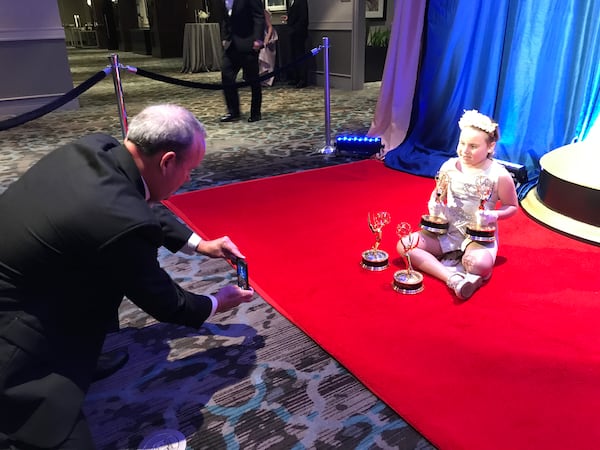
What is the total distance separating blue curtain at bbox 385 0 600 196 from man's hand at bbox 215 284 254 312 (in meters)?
2.69

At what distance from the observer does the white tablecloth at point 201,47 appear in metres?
12.2

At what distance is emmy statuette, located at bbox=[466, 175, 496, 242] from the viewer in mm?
2387

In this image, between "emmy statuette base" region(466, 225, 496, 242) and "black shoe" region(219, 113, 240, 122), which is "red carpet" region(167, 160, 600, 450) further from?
"black shoe" region(219, 113, 240, 122)

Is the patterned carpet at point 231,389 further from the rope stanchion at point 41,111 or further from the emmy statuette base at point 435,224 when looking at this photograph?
the rope stanchion at point 41,111

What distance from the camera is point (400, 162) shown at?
14.7ft

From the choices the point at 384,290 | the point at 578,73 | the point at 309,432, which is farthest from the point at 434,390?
the point at 578,73

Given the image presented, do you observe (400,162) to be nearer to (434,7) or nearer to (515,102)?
(515,102)

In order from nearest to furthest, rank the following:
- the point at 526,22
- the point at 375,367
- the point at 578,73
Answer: the point at 375,367
the point at 578,73
the point at 526,22

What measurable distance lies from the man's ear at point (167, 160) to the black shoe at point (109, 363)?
889 millimetres

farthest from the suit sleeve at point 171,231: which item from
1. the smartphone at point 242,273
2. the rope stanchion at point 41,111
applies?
the rope stanchion at point 41,111

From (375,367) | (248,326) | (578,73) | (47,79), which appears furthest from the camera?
(47,79)

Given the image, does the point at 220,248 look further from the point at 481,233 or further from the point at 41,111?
the point at 41,111

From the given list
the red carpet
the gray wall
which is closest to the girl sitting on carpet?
the red carpet

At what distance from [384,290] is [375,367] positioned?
23.2 inches
